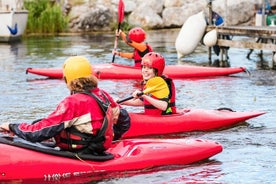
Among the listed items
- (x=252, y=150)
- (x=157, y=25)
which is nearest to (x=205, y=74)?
(x=252, y=150)

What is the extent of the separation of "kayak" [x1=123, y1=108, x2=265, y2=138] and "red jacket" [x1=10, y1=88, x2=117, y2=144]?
2.27 m

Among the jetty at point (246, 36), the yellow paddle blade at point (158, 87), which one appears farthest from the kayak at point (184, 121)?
the jetty at point (246, 36)

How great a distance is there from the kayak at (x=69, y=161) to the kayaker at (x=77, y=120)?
12cm

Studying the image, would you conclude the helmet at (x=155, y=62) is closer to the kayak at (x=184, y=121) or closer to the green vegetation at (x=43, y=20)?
the kayak at (x=184, y=121)

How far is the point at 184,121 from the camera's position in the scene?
940 cm

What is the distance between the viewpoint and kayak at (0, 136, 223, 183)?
6816 mm

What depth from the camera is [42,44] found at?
23406 millimetres

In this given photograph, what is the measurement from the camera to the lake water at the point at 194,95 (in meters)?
7.42

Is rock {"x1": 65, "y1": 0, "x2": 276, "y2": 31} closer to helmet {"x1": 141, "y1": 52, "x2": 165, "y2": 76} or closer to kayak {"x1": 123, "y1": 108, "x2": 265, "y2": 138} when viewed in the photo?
kayak {"x1": 123, "y1": 108, "x2": 265, "y2": 138}

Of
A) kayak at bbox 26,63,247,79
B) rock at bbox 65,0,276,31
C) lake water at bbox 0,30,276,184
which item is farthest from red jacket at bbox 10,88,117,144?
rock at bbox 65,0,276,31

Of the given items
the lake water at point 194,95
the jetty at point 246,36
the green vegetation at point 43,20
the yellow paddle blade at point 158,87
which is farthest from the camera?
the green vegetation at point 43,20

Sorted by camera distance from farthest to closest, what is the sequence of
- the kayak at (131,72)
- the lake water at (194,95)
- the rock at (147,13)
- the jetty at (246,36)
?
1. the rock at (147,13)
2. the jetty at (246,36)
3. the kayak at (131,72)
4. the lake water at (194,95)

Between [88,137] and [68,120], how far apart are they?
0.96 feet

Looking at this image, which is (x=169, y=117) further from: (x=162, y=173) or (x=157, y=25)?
(x=157, y=25)
